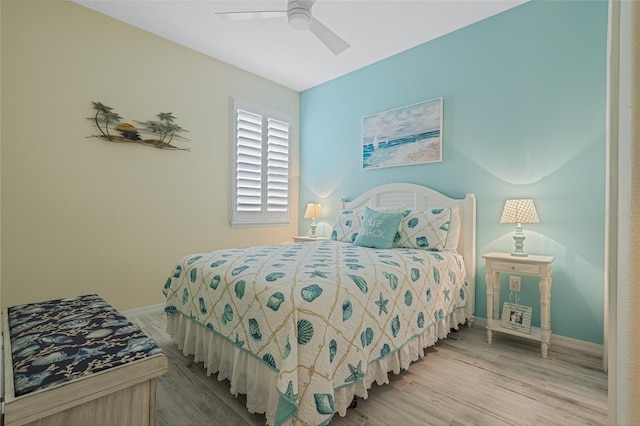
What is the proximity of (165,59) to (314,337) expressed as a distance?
11.3 ft

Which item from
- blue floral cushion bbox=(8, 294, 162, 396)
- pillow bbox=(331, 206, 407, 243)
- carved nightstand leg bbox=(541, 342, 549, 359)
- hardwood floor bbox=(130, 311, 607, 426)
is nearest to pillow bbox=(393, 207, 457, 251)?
pillow bbox=(331, 206, 407, 243)

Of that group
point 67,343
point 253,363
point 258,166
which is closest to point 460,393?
point 253,363

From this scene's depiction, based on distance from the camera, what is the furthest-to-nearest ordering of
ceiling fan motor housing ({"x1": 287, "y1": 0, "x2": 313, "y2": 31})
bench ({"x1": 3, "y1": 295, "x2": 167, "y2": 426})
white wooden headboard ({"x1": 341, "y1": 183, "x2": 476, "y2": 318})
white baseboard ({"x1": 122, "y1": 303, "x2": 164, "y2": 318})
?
white baseboard ({"x1": 122, "y1": 303, "x2": 164, "y2": 318}) < white wooden headboard ({"x1": 341, "y1": 183, "x2": 476, "y2": 318}) < ceiling fan motor housing ({"x1": 287, "y1": 0, "x2": 313, "y2": 31}) < bench ({"x1": 3, "y1": 295, "x2": 167, "y2": 426})

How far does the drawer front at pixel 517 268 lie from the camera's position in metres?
2.30

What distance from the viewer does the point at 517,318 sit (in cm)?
248

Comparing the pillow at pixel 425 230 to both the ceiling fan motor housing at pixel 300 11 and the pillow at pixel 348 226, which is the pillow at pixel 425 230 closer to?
the pillow at pixel 348 226

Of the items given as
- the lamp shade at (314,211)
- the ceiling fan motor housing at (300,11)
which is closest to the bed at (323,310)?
the lamp shade at (314,211)

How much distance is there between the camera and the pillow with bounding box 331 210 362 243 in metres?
3.30

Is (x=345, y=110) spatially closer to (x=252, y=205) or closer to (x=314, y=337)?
(x=252, y=205)

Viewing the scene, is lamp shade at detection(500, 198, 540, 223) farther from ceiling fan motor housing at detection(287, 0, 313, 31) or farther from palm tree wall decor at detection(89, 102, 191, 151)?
palm tree wall decor at detection(89, 102, 191, 151)

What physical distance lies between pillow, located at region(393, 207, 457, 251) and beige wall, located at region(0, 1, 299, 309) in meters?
2.23

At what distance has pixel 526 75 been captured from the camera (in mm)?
2705

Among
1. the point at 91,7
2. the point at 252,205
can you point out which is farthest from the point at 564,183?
the point at 91,7

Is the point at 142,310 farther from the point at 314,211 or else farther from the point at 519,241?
the point at 519,241
